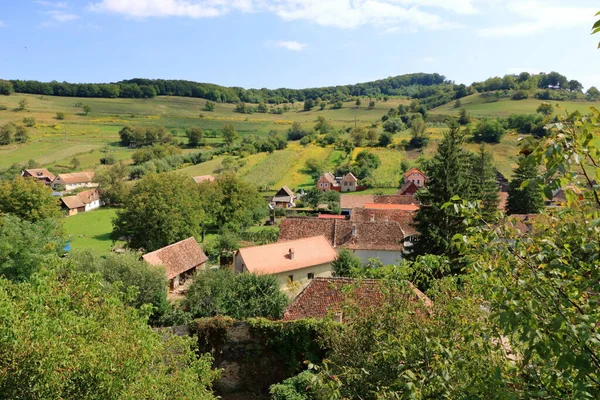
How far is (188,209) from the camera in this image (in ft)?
136

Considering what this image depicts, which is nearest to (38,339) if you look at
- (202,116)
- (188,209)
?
(188,209)

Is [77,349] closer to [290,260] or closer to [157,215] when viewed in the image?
[290,260]

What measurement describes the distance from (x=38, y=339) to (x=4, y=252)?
Result: 19513 mm

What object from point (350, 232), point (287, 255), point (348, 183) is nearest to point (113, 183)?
point (348, 183)

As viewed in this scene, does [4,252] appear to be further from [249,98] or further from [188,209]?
[249,98]

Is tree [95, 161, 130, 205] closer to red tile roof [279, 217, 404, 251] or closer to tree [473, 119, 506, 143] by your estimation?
red tile roof [279, 217, 404, 251]

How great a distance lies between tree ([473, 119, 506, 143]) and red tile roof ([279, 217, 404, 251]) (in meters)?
65.2

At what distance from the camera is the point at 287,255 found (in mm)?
31344

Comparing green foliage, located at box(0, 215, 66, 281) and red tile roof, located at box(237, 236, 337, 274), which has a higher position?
green foliage, located at box(0, 215, 66, 281)

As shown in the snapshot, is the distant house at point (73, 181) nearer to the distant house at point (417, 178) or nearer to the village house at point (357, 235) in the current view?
the distant house at point (417, 178)

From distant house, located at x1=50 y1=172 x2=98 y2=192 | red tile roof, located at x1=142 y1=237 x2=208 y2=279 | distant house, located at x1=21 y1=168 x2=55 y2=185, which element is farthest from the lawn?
distant house, located at x1=21 y1=168 x2=55 y2=185

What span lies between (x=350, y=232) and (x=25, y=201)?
30.0 m

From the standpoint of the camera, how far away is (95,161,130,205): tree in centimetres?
7481

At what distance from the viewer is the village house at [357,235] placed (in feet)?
114
